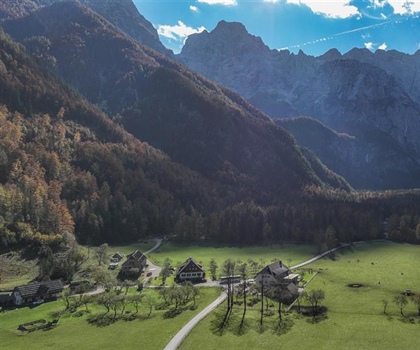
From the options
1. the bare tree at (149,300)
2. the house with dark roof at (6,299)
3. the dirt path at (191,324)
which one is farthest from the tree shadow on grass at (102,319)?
the house with dark roof at (6,299)

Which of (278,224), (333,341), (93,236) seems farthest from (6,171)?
(333,341)

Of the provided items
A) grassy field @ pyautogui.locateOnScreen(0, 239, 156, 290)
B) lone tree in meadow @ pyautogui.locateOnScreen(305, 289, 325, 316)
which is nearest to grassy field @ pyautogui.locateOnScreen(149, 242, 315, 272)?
grassy field @ pyautogui.locateOnScreen(0, 239, 156, 290)

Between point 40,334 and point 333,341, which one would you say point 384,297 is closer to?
point 333,341

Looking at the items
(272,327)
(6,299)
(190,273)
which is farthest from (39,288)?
(272,327)

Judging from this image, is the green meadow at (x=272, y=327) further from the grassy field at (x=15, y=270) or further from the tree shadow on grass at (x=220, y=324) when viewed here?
the grassy field at (x=15, y=270)

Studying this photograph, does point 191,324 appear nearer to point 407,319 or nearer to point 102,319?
point 102,319

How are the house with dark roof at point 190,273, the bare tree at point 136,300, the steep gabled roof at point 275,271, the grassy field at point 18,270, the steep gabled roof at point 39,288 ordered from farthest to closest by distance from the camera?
the house with dark roof at point 190,273
the grassy field at point 18,270
the steep gabled roof at point 275,271
the steep gabled roof at point 39,288
the bare tree at point 136,300
